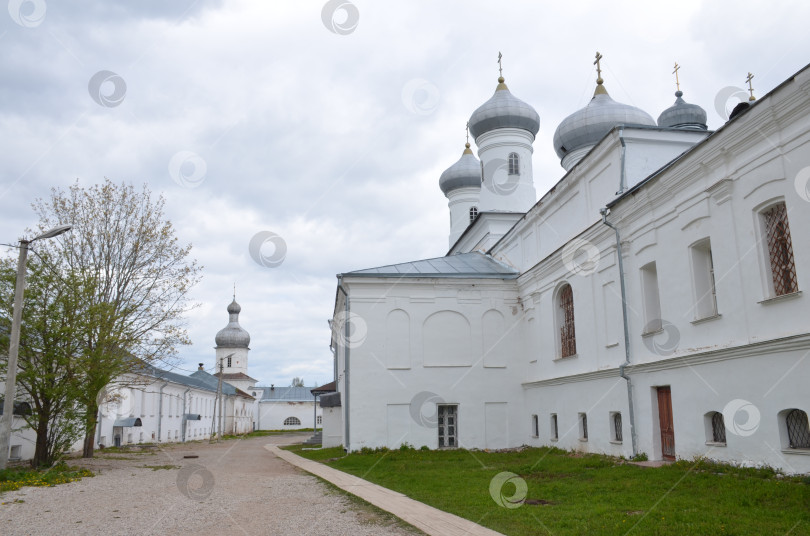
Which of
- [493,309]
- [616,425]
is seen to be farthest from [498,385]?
[616,425]

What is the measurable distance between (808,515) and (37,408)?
17.0 metres

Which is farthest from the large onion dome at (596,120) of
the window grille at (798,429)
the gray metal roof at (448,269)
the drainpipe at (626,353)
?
the window grille at (798,429)

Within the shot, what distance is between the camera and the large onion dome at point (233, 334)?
6812cm

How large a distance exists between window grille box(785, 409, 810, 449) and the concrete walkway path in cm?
558

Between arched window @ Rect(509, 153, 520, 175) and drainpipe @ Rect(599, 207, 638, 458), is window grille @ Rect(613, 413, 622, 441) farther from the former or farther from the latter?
arched window @ Rect(509, 153, 520, 175)

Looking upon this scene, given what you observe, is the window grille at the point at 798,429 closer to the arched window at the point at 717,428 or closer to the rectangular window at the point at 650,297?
the arched window at the point at 717,428

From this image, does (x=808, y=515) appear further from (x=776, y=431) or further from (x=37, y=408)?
(x=37, y=408)

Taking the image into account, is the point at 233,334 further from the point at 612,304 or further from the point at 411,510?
the point at 411,510

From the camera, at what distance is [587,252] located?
17.8 meters

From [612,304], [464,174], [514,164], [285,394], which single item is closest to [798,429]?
[612,304]

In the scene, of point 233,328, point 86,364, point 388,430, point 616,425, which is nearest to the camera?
point 616,425

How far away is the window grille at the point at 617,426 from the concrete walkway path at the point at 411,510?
6412 millimetres

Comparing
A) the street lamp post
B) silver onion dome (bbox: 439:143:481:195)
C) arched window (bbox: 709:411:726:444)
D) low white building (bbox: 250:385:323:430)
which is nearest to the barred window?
arched window (bbox: 709:411:726:444)

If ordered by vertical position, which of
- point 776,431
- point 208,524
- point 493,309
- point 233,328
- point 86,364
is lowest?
point 208,524
